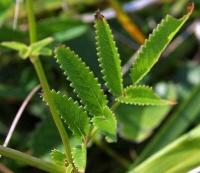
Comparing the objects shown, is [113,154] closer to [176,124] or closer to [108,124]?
[176,124]

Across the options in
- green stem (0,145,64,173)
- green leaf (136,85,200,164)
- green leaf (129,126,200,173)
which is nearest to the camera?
green stem (0,145,64,173)

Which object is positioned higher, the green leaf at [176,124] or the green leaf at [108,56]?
the green leaf at [108,56]

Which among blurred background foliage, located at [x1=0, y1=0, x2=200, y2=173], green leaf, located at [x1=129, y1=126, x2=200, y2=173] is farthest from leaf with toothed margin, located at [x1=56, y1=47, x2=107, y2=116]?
blurred background foliage, located at [x1=0, y1=0, x2=200, y2=173]

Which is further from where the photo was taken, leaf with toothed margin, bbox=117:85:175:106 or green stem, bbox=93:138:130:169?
green stem, bbox=93:138:130:169

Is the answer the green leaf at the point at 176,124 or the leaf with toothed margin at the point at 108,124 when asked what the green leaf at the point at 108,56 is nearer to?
the leaf with toothed margin at the point at 108,124

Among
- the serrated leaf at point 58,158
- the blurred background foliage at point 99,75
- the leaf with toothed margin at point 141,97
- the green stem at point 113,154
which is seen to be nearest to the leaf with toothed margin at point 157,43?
the leaf with toothed margin at point 141,97

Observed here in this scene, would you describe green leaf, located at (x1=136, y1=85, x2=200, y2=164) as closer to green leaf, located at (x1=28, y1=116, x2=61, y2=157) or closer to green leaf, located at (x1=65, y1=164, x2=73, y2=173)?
green leaf, located at (x1=28, y1=116, x2=61, y2=157)
